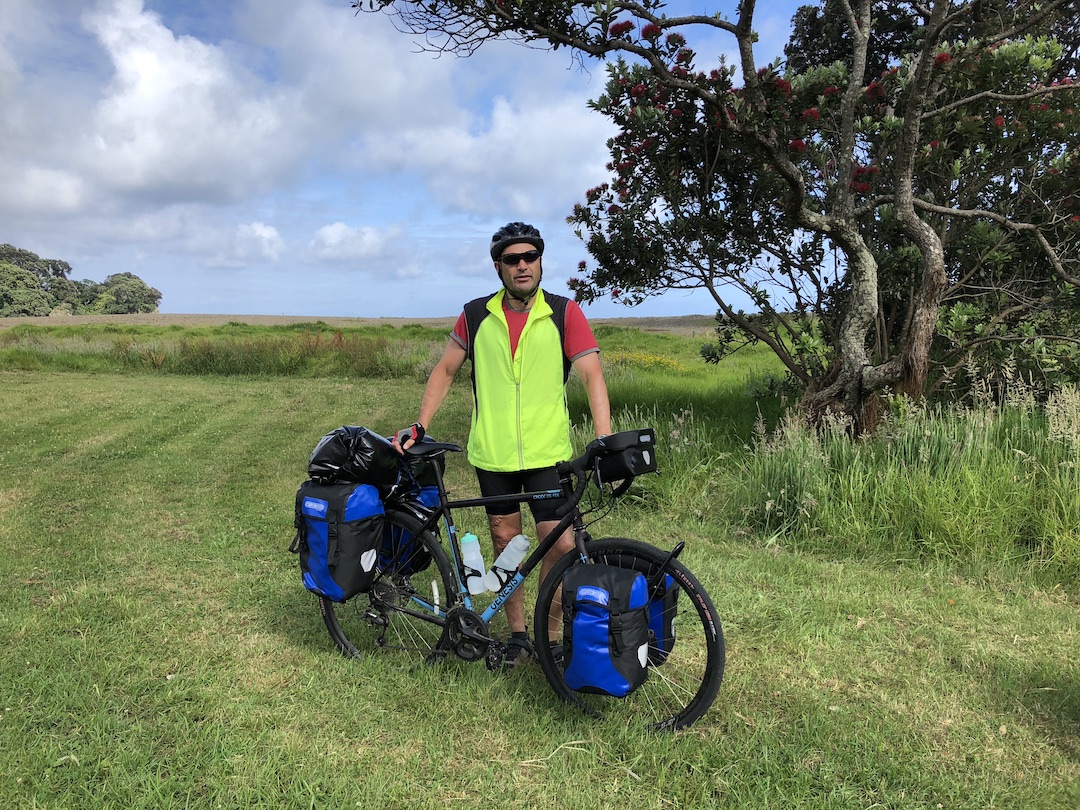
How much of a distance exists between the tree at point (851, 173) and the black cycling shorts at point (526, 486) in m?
4.57

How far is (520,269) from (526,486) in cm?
105

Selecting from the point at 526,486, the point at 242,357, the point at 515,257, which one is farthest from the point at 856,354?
the point at 242,357

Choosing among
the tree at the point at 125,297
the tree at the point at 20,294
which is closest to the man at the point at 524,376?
the tree at the point at 20,294

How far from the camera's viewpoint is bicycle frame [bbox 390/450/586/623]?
300 centimetres

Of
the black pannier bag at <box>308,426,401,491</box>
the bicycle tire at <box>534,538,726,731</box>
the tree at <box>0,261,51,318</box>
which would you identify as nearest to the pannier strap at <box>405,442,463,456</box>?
the black pannier bag at <box>308,426,401,491</box>

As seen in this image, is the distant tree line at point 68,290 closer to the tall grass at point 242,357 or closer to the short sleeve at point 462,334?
the tall grass at point 242,357

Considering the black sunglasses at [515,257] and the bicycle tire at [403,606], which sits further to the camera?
the bicycle tire at [403,606]

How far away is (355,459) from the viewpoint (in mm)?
3383

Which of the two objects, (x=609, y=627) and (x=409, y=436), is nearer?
(x=609, y=627)

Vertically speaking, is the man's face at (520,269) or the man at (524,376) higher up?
the man's face at (520,269)

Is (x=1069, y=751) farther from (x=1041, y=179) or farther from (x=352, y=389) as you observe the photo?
(x=352, y=389)

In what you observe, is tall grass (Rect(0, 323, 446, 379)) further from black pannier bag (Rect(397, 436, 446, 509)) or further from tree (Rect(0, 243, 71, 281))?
tree (Rect(0, 243, 71, 281))

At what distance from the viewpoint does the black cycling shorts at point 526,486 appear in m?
3.28

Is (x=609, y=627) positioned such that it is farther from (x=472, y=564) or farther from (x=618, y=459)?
(x=472, y=564)
